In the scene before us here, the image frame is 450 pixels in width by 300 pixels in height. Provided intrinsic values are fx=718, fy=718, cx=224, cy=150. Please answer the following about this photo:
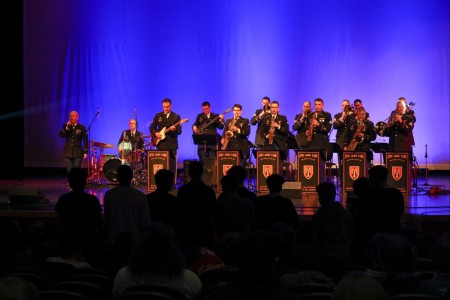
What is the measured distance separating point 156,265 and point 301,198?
29.2 feet

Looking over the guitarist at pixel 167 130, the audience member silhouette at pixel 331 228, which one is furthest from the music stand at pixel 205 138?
the audience member silhouette at pixel 331 228

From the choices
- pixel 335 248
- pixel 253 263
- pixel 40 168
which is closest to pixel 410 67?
pixel 40 168

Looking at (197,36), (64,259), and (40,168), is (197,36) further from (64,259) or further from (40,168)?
(64,259)

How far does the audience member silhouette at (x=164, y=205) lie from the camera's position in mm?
7184

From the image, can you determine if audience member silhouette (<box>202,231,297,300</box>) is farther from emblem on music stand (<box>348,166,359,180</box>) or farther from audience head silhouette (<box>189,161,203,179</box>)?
emblem on music stand (<box>348,166,359,180</box>)

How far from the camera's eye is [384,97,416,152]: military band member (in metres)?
15.6

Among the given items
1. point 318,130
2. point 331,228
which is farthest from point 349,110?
point 331,228

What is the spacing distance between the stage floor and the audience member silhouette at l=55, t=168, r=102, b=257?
392 centimetres

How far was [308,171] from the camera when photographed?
14.9 metres

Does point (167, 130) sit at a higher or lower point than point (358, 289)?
higher

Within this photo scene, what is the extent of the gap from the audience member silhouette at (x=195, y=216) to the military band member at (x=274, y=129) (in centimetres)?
838

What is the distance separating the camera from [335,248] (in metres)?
6.91

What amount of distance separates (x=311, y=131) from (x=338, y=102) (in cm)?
424

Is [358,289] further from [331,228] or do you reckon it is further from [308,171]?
[308,171]
